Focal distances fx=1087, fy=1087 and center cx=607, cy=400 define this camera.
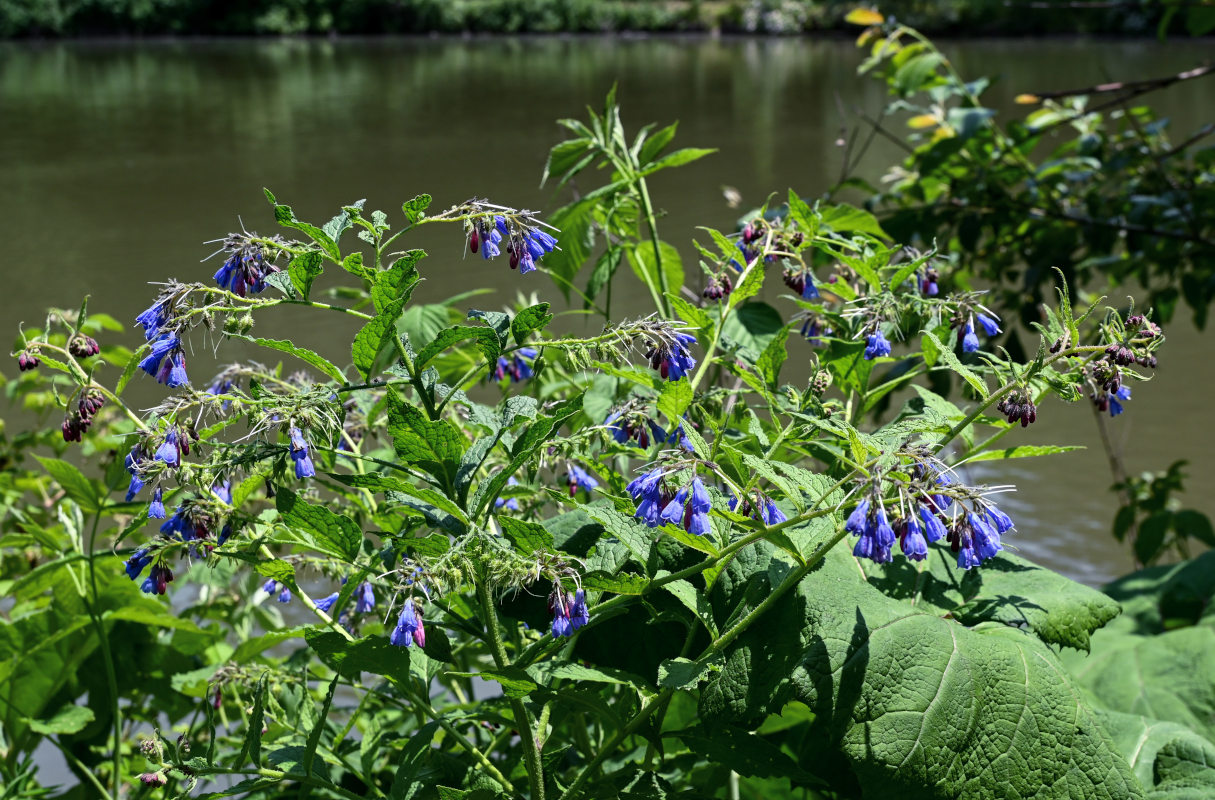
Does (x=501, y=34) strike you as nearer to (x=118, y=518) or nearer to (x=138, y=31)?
(x=138, y=31)

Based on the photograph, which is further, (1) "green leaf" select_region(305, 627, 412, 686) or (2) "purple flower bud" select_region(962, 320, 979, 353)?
(2) "purple flower bud" select_region(962, 320, 979, 353)

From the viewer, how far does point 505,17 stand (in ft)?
162

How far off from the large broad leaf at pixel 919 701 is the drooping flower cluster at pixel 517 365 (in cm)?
53

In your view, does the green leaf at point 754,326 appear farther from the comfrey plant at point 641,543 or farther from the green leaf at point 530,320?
the green leaf at point 530,320

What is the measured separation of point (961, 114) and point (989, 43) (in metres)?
37.7

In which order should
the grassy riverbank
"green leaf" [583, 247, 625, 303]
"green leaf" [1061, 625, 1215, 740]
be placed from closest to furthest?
"green leaf" [583, 247, 625, 303] → "green leaf" [1061, 625, 1215, 740] → the grassy riverbank

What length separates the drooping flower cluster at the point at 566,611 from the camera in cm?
103

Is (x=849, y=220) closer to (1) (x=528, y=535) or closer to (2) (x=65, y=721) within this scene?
(1) (x=528, y=535)

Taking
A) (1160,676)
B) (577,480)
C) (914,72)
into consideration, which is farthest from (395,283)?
(914,72)

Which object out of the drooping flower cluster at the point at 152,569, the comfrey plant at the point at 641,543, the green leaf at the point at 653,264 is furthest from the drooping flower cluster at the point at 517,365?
the drooping flower cluster at the point at 152,569

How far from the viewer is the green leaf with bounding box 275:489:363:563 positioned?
1.06 m

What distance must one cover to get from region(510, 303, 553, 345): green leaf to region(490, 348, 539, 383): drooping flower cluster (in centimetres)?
42

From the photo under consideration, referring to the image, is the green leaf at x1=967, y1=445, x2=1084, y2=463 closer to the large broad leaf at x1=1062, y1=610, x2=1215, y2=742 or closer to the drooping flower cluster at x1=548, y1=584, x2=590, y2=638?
the drooping flower cluster at x1=548, y1=584, x2=590, y2=638

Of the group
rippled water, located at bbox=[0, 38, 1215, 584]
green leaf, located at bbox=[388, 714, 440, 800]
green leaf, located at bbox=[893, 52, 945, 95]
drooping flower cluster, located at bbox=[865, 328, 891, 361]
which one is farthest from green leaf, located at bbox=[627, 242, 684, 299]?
green leaf, located at bbox=[893, 52, 945, 95]
